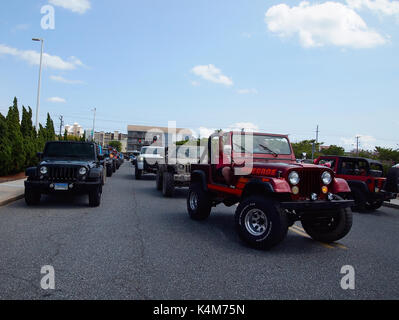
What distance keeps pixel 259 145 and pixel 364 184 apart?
590 centimetres

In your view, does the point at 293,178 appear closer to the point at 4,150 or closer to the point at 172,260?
the point at 172,260

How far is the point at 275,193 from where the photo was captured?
5.66 metres

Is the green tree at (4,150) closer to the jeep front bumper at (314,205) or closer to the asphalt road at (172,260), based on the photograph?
the asphalt road at (172,260)

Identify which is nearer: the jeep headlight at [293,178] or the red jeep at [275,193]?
the red jeep at [275,193]

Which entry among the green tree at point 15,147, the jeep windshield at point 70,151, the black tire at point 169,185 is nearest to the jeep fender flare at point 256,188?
the black tire at point 169,185

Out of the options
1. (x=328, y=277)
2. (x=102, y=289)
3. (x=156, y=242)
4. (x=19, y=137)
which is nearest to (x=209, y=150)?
(x=156, y=242)

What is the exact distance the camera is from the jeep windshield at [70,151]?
34.7 ft

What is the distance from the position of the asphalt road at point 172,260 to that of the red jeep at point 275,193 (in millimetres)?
341

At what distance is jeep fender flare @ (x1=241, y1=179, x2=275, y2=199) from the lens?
216 inches

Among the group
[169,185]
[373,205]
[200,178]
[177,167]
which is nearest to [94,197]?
[200,178]

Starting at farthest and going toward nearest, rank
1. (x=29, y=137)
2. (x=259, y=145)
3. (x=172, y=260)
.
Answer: (x=29, y=137) < (x=259, y=145) < (x=172, y=260)

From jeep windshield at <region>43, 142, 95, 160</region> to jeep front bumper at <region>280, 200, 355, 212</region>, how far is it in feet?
23.7

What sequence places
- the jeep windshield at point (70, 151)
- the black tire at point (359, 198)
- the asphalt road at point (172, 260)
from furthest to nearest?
the black tire at point (359, 198)
the jeep windshield at point (70, 151)
the asphalt road at point (172, 260)
